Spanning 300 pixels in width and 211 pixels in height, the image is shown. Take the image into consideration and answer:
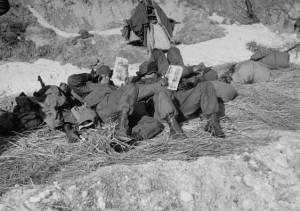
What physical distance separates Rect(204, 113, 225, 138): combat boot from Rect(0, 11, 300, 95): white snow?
3.29 m

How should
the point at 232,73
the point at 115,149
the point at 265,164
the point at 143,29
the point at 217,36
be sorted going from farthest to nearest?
the point at 217,36, the point at 143,29, the point at 232,73, the point at 115,149, the point at 265,164

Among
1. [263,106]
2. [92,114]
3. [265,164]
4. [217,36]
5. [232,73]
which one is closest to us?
[265,164]

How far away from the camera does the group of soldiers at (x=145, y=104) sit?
354 cm

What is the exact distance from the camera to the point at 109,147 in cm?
329

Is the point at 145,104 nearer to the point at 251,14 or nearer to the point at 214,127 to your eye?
the point at 214,127

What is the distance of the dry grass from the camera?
3.04m

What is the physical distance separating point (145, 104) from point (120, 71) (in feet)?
1.90

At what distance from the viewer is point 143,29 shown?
745 cm

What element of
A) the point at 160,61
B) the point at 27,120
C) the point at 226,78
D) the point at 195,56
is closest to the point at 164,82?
the point at 160,61

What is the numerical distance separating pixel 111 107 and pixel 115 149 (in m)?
0.64

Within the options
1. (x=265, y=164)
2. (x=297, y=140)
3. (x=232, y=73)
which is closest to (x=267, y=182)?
(x=265, y=164)

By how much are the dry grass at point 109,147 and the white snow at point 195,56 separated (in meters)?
2.76

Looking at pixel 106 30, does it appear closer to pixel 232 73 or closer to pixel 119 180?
pixel 232 73

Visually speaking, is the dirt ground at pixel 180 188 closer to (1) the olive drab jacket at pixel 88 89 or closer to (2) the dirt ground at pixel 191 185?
(2) the dirt ground at pixel 191 185
